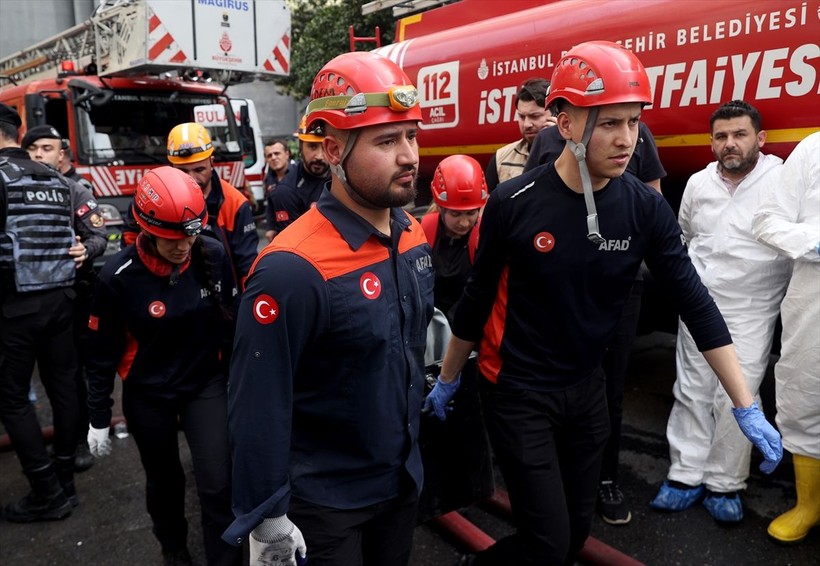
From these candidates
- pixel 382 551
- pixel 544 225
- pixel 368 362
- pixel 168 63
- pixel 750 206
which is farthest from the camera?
pixel 168 63

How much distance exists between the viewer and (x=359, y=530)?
1.98 metres

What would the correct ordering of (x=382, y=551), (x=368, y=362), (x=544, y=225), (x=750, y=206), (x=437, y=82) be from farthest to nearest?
1. (x=437, y=82)
2. (x=750, y=206)
3. (x=544, y=225)
4. (x=382, y=551)
5. (x=368, y=362)

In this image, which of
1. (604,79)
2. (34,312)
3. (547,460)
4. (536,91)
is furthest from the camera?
(34,312)

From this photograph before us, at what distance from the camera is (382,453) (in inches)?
75.8

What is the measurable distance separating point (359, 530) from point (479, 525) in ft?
6.09

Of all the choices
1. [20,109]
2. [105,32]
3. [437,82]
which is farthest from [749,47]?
[20,109]

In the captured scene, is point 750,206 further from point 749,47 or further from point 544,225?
point 544,225

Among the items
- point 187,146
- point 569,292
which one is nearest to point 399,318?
point 569,292

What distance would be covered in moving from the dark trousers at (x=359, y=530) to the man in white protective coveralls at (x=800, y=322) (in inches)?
84.6

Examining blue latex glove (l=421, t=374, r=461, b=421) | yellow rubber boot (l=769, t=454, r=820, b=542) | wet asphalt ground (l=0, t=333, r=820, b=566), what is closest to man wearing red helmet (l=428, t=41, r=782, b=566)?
blue latex glove (l=421, t=374, r=461, b=421)

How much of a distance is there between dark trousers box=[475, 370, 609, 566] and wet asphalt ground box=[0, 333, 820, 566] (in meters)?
0.80

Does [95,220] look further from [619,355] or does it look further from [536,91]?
[619,355]

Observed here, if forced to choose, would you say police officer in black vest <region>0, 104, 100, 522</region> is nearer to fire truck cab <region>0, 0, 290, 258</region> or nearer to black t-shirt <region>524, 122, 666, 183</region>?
black t-shirt <region>524, 122, 666, 183</region>

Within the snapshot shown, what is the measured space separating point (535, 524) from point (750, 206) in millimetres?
2098
